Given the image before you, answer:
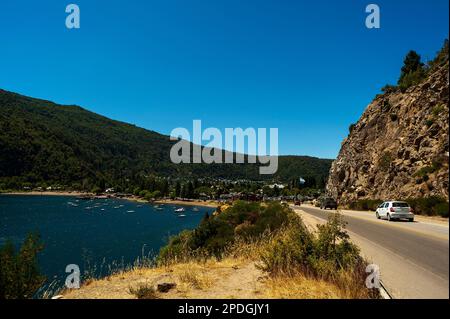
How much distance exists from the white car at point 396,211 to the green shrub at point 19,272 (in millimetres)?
17404

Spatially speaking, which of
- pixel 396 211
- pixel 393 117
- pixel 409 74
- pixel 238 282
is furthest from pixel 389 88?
pixel 238 282

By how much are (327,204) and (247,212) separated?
1947 centimetres

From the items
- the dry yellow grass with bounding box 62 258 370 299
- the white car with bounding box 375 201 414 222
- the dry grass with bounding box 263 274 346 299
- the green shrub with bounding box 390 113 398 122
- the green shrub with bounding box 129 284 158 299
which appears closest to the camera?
the dry grass with bounding box 263 274 346 299

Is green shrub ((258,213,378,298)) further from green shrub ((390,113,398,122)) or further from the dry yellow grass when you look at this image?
green shrub ((390,113,398,122))

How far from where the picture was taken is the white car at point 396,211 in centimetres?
2120

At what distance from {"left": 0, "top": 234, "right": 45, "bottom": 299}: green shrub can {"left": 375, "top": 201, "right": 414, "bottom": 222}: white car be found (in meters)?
17.4

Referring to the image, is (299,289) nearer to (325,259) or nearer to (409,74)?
(325,259)

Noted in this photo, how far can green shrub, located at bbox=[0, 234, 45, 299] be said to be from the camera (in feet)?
32.7

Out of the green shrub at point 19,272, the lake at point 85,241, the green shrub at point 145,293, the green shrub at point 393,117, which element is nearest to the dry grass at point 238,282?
the green shrub at point 145,293

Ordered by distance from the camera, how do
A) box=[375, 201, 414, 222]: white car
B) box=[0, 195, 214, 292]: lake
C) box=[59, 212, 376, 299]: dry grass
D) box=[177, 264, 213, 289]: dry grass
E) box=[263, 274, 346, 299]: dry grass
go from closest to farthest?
1. box=[263, 274, 346, 299]: dry grass
2. box=[59, 212, 376, 299]: dry grass
3. box=[177, 264, 213, 289]: dry grass
4. box=[375, 201, 414, 222]: white car
5. box=[0, 195, 214, 292]: lake

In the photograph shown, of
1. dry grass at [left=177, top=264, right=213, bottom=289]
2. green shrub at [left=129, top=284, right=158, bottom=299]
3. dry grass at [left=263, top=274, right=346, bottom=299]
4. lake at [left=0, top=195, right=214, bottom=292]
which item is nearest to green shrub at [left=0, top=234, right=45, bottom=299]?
green shrub at [left=129, top=284, right=158, bottom=299]

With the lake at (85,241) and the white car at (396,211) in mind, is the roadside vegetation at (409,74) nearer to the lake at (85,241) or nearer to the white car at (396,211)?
the white car at (396,211)

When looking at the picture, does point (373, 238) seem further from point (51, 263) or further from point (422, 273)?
point (51, 263)
